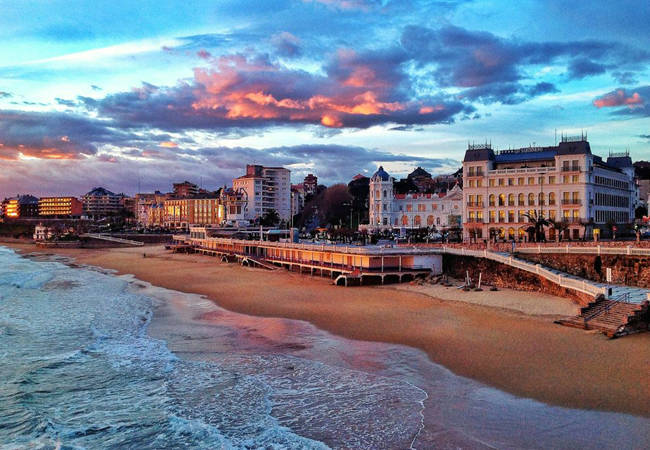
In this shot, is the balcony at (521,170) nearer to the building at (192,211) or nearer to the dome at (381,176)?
the dome at (381,176)

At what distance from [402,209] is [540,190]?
28950mm

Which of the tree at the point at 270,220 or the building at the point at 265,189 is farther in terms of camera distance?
the building at the point at 265,189

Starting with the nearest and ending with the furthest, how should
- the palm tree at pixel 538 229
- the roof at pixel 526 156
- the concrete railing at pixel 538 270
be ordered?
the concrete railing at pixel 538 270 < the palm tree at pixel 538 229 < the roof at pixel 526 156

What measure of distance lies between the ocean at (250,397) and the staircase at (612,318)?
8.87 m

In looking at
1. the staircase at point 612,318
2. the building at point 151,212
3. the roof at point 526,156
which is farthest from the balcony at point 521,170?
the building at point 151,212

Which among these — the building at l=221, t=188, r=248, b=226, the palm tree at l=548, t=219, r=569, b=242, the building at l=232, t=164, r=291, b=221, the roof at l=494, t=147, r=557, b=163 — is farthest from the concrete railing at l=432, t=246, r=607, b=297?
the building at l=232, t=164, r=291, b=221

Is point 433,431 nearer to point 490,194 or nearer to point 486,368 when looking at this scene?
point 486,368

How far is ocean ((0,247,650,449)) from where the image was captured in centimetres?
1388

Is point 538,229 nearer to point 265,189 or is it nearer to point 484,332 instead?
point 484,332

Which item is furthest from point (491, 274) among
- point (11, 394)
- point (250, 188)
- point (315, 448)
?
point (250, 188)

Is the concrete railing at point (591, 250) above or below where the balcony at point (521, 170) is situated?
below

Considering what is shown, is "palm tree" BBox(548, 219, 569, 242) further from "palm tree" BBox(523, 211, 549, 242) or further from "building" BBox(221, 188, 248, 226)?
"building" BBox(221, 188, 248, 226)

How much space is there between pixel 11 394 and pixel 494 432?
1663 cm

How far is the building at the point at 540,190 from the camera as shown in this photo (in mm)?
55969
